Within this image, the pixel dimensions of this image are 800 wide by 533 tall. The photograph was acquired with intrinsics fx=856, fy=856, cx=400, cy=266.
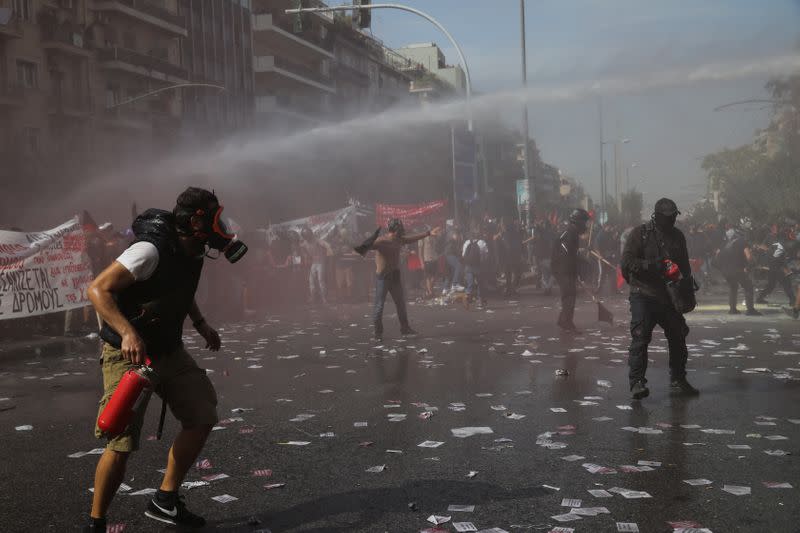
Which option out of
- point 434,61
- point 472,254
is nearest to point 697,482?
point 472,254

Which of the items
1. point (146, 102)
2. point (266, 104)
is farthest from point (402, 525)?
point (266, 104)

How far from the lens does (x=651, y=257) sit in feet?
25.4

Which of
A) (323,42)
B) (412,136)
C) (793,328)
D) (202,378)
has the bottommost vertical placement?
(793,328)

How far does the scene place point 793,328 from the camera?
13.1 m

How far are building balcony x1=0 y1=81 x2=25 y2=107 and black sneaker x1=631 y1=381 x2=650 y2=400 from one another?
103 ft

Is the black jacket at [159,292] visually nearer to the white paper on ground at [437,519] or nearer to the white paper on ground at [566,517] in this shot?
the white paper on ground at [437,519]

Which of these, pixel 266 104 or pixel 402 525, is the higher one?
pixel 266 104

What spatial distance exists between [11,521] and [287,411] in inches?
122

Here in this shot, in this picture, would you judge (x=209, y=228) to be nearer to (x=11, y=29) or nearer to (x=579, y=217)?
(x=579, y=217)

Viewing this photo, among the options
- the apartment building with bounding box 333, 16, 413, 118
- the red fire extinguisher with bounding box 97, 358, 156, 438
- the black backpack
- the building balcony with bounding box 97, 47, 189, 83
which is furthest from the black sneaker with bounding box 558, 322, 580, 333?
the apartment building with bounding box 333, 16, 413, 118

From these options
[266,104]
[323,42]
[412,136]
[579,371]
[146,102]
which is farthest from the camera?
[323,42]

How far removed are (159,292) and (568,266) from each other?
965cm

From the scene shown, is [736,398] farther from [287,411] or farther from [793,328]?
[793,328]

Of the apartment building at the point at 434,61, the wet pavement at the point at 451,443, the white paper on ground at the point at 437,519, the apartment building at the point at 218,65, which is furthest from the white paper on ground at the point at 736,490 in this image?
the apartment building at the point at 434,61
